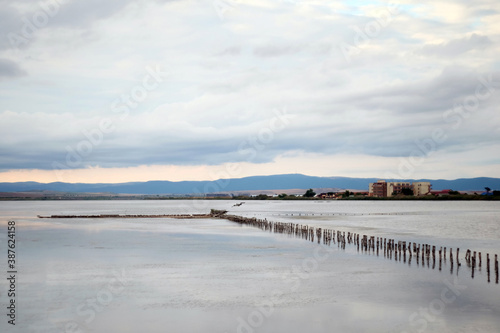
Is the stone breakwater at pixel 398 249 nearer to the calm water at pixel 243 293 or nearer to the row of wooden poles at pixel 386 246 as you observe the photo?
the row of wooden poles at pixel 386 246

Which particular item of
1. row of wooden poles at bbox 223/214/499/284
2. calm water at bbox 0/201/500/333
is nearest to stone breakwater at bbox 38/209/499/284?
row of wooden poles at bbox 223/214/499/284

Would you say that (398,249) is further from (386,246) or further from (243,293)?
(243,293)

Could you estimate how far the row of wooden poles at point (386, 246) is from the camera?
30656 mm

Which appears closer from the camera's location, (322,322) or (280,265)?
(322,322)

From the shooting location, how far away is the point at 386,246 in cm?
4188

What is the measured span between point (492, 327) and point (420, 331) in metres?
2.52

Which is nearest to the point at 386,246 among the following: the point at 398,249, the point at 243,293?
the point at 398,249

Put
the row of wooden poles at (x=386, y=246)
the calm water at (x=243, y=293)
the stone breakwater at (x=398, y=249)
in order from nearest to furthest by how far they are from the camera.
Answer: the calm water at (x=243, y=293), the stone breakwater at (x=398, y=249), the row of wooden poles at (x=386, y=246)

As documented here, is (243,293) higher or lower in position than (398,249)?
lower

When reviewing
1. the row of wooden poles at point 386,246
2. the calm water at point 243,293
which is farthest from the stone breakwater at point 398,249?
the calm water at point 243,293

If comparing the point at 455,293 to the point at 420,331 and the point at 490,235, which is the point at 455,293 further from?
the point at 490,235

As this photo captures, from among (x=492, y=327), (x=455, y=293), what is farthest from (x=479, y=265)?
(x=492, y=327)

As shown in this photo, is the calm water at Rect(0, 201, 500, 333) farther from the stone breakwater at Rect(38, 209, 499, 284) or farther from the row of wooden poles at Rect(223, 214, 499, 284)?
the row of wooden poles at Rect(223, 214, 499, 284)

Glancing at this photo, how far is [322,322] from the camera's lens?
60.2 ft
